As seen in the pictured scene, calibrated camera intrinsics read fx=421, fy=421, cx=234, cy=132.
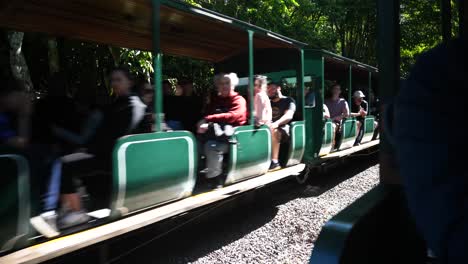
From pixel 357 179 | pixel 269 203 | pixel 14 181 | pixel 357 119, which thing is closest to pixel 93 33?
pixel 14 181

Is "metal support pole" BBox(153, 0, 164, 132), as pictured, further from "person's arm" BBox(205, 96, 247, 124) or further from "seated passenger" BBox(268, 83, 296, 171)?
"seated passenger" BBox(268, 83, 296, 171)

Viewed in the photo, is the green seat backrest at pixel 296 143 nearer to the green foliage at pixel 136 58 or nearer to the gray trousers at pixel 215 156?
the gray trousers at pixel 215 156

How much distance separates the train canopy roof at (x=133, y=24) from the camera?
441cm

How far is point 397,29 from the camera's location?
1.38m

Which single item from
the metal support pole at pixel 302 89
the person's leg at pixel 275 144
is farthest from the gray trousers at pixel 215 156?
the metal support pole at pixel 302 89

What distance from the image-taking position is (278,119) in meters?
6.66

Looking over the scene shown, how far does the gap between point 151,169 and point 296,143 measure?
10.9 feet

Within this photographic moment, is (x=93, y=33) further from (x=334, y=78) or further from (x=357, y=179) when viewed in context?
(x=334, y=78)

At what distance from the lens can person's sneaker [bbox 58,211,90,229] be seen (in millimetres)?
3272

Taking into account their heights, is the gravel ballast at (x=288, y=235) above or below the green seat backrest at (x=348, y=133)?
below

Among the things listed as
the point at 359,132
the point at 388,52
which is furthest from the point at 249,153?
the point at 359,132

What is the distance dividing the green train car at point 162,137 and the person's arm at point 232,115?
19 centimetres

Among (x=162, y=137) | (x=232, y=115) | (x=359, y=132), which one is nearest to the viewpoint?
(x=162, y=137)

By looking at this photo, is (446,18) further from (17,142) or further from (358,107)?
(358,107)
